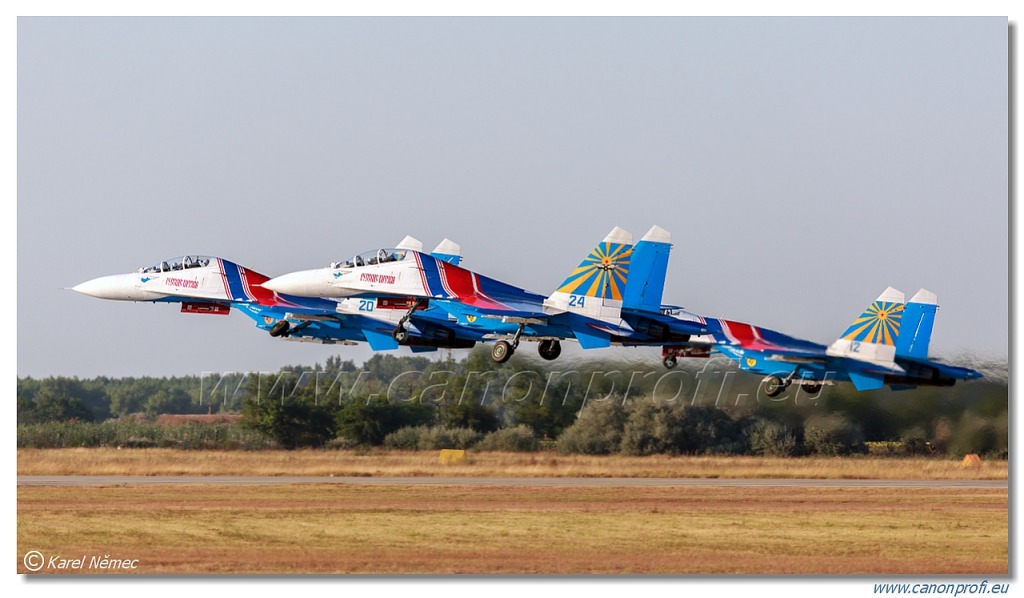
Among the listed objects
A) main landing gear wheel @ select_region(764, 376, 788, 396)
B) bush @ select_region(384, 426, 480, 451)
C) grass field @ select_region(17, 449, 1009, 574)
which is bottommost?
grass field @ select_region(17, 449, 1009, 574)

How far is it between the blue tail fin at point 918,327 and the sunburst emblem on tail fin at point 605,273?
1117 cm

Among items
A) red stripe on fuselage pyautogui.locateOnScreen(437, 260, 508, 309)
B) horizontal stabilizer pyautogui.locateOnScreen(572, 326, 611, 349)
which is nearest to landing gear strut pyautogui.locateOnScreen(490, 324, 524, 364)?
red stripe on fuselage pyautogui.locateOnScreen(437, 260, 508, 309)

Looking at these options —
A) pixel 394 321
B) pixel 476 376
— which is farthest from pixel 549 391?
pixel 394 321

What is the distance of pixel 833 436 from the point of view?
180 ft

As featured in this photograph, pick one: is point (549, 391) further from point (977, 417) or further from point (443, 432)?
point (977, 417)

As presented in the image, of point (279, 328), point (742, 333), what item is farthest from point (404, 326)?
point (742, 333)

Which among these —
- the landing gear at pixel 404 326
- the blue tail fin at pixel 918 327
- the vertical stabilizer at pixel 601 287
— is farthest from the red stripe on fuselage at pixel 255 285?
the blue tail fin at pixel 918 327

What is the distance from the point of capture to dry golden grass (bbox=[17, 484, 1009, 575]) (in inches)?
1357

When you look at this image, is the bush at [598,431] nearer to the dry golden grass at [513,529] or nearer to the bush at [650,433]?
the bush at [650,433]

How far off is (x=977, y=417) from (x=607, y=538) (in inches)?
750

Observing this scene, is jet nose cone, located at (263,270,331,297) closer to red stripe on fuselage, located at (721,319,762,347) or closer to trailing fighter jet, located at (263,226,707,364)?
trailing fighter jet, located at (263,226,707,364)

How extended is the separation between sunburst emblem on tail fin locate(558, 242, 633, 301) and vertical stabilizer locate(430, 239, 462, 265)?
9024 mm

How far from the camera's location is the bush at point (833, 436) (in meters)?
54.2

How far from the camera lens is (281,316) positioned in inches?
1944
